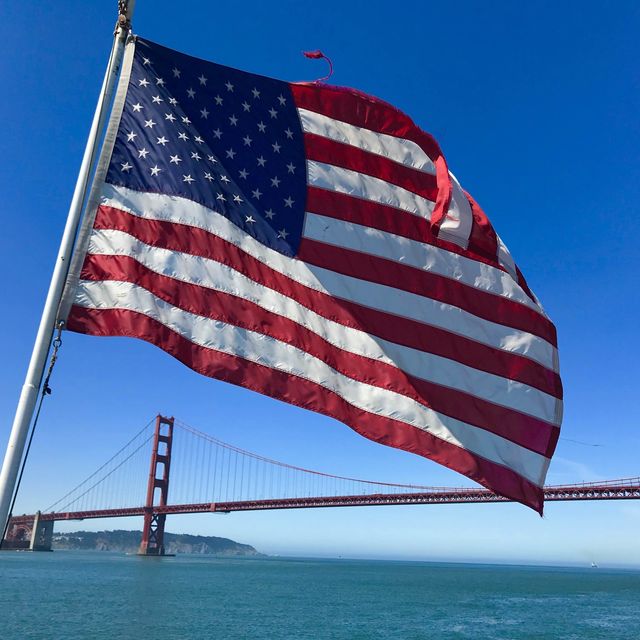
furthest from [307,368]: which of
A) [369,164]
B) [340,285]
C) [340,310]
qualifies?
[369,164]

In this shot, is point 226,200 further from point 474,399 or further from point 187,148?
point 474,399

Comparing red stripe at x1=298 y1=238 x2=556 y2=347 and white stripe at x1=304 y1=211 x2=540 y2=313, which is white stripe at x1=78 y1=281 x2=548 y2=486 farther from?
white stripe at x1=304 y1=211 x2=540 y2=313

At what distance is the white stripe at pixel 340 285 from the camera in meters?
4.20

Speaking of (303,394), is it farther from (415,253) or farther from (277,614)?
(277,614)

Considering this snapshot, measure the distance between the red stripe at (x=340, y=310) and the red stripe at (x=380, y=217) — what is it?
67cm

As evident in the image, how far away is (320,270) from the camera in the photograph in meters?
4.85

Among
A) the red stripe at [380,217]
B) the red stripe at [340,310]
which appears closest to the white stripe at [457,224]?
the red stripe at [380,217]

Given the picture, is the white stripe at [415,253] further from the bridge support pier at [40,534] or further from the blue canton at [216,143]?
the bridge support pier at [40,534]

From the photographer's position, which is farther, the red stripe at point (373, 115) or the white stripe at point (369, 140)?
the white stripe at point (369, 140)

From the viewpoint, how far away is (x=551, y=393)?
5.23 metres

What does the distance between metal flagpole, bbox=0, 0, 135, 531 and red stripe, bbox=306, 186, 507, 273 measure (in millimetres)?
1813

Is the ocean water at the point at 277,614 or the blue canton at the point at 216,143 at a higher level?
the blue canton at the point at 216,143

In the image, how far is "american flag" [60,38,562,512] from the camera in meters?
4.14

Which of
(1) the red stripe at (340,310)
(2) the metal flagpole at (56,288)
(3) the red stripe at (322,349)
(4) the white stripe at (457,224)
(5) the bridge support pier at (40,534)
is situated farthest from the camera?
(5) the bridge support pier at (40,534)
